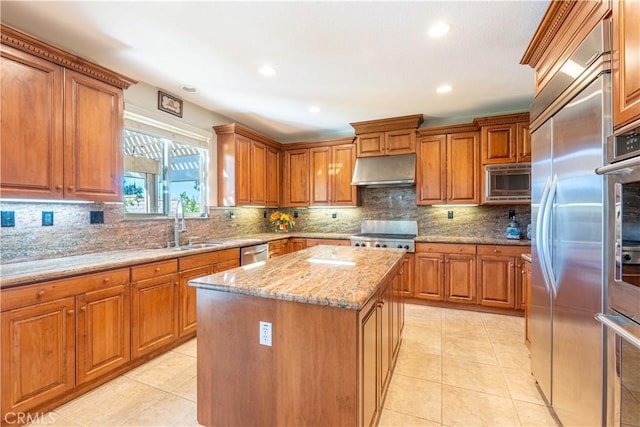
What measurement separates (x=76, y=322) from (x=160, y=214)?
5.17 ft

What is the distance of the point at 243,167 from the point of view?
419cm

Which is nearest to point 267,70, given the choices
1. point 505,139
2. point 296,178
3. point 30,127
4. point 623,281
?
point 30,127

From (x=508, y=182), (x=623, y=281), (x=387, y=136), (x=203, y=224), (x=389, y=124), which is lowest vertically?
(x=623, y=281)

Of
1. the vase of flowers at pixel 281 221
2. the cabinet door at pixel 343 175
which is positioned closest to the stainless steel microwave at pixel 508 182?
the cabinet door at pixel 343 175

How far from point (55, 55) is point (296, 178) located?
345cm

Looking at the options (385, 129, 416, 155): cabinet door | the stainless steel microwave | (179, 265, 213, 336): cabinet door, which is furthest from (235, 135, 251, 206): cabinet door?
the stainless steel microwave

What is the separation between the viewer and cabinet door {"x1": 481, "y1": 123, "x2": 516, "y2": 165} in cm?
367

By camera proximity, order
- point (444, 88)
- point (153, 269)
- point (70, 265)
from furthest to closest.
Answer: point (444, 88) → point (153, 269) → point (70, 265)

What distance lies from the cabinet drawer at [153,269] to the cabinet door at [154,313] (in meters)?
0.04

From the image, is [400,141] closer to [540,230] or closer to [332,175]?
[332,175]

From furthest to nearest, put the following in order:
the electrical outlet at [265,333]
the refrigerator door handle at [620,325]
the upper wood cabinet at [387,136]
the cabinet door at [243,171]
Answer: the upper wood cabinet at [387,136]
the cabinet door at [243,171]
the electrical outlet at [265,333]
the refrigerator door handle at [620,325]

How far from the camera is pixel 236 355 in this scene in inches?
60.9

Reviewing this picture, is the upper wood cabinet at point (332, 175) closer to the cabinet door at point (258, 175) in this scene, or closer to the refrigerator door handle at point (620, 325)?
the cabinet door at point (258, 175)

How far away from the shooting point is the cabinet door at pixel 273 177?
15.9 ft
